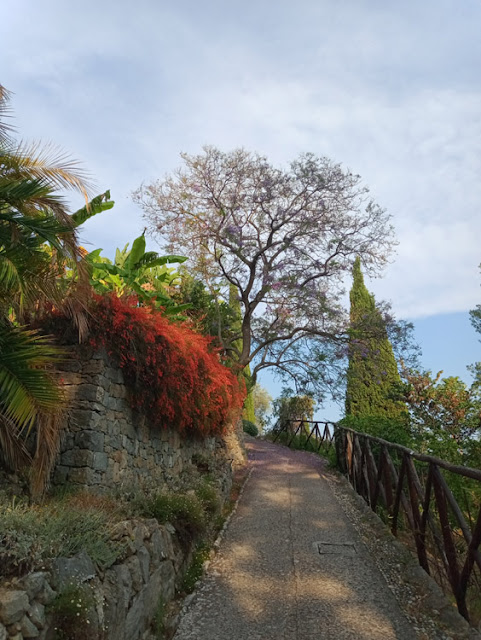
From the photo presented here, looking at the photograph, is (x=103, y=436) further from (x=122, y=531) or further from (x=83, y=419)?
(x=122, y=531)

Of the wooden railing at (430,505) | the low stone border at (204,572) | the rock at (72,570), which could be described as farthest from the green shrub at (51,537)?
the wooden railing at (430,505)

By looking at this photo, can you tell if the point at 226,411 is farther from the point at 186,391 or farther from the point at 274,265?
the point at 274,265

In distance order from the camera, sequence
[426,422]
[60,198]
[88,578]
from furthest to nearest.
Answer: [426,422] → [60,198] → [88,578]

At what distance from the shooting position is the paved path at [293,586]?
3.91 m

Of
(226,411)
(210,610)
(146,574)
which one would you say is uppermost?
(226,411)

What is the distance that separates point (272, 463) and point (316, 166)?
846 centimetres

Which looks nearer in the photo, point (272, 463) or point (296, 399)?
point (272, 463)

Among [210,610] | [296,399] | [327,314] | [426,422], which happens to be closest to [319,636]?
[210,610]

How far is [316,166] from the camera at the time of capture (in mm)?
12977

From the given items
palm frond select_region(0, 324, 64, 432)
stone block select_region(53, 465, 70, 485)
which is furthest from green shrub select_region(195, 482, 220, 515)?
palm frond select_region(0, 324, 64, 432)

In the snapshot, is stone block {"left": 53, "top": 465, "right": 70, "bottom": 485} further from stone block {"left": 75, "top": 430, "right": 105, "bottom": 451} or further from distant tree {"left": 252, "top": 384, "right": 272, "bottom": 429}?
distant tree {"left": 252, "top": 384, "right": 272, "bottom": 429}

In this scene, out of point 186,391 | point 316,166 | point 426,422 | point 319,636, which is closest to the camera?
point 319,636

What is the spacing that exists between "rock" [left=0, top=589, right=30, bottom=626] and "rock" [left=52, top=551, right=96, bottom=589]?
0.30 meters

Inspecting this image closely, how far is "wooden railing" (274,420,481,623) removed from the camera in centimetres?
399
